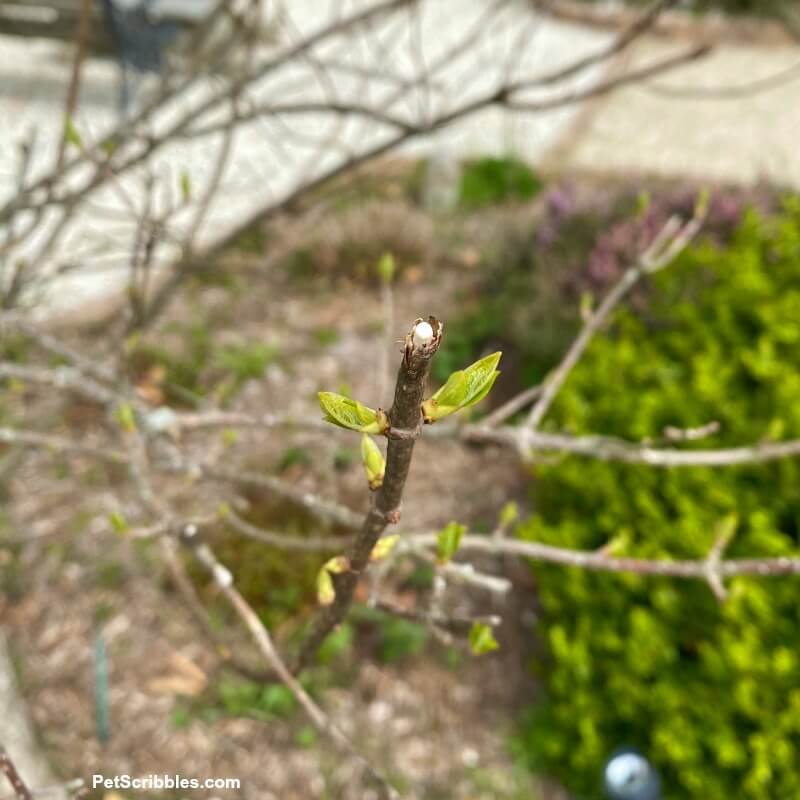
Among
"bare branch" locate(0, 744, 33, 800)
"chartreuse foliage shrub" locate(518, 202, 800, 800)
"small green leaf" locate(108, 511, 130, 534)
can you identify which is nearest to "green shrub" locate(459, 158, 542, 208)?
"chartreuse foliage shrub" locate(518, 202, 800, 800)

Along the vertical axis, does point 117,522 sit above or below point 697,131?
below

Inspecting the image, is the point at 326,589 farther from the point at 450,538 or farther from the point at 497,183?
the point at 497,183

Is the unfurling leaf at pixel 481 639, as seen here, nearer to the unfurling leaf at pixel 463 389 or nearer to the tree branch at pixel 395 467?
the tree branch at pixel 395 467

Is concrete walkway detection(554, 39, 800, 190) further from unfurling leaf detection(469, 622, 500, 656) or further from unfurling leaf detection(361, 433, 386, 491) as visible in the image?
unfurling leaf detection(361, 433, 386, 491)

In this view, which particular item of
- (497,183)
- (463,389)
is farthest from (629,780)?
(497,183)

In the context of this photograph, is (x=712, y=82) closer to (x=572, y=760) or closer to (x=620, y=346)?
(x=620, y=346)

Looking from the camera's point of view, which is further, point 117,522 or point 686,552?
point 686,552

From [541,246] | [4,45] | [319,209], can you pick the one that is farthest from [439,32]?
[541,246]
